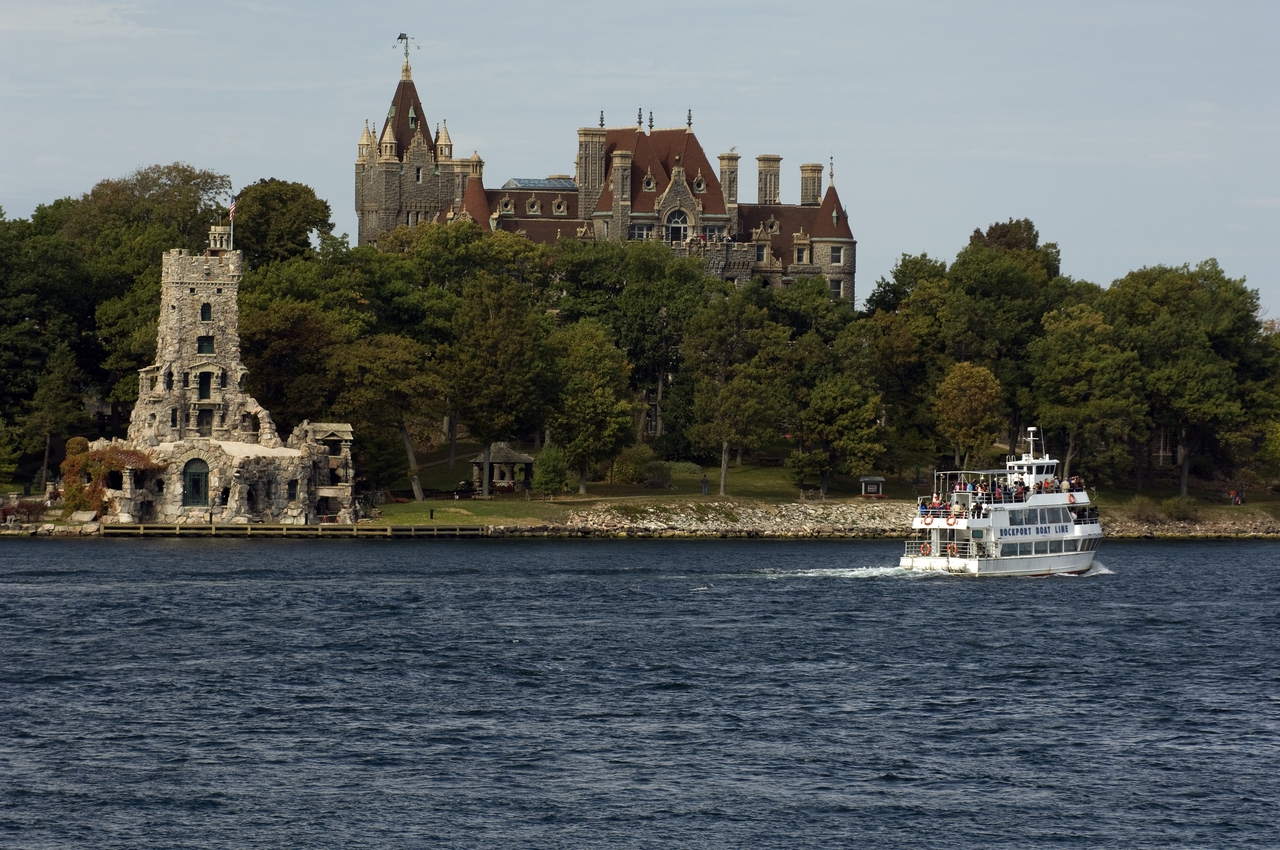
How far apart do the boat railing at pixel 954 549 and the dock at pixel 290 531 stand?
28853 mm

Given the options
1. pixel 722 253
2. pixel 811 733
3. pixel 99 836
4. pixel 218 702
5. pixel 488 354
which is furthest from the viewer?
pixel 722 253

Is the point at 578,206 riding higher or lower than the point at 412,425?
higher

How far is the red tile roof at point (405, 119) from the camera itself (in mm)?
176000

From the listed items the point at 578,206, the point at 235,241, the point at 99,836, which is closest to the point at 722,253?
the point at 578,206

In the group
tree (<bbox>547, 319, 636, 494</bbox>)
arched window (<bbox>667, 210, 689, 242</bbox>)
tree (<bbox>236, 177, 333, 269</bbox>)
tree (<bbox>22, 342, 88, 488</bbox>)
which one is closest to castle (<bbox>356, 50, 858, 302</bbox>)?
arched window (<bbox>667, 210, 689, 242</bbox>)

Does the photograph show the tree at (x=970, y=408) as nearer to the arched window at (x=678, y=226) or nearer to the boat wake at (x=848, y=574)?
the boat wake at (x=848, y=574)

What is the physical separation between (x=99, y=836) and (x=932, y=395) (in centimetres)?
9489

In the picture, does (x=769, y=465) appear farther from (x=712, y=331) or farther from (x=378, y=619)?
(x=378, y=619)

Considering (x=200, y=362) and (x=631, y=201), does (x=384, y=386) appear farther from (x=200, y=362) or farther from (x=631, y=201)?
(x=631, y=201)

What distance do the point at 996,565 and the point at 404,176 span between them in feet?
330

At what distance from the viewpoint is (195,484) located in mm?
104250

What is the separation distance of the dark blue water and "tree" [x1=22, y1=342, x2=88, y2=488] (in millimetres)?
23183

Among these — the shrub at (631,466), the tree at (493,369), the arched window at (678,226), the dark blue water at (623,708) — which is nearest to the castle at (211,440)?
the tree at (493,369)

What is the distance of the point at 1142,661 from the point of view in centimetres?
6272
